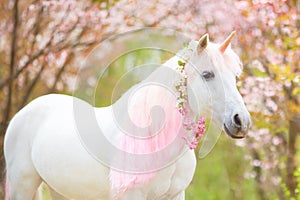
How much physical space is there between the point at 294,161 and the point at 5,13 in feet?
12.3

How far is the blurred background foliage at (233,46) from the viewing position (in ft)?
19.4

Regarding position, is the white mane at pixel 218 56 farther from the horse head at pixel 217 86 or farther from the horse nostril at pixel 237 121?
the horse nostril at pixel 237 121

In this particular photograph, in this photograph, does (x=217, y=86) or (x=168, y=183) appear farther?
(x=168, y=183)

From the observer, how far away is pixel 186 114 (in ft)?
10.3

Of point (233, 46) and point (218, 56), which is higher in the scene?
point (218, 56)

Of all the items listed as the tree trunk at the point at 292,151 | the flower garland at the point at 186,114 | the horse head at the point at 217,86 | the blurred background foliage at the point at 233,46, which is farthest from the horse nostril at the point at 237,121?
the tree trunk at the point at 292,151

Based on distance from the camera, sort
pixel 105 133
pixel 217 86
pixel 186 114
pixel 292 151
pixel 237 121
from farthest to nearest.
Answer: pixel 292 151 < pixel 105 133 < pixel 186 114 < pixel 217 86 < pixel 237 121

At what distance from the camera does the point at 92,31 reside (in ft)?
23.3

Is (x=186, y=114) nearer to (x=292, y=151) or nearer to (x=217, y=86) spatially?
(x=217, y=86)

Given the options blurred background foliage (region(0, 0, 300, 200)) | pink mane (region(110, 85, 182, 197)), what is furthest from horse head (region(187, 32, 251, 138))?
blurred background foliage (region(0, 0, 300, 200))

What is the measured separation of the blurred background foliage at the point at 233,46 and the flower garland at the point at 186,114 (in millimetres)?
2004

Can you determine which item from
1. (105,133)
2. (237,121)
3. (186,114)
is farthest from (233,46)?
(237,121)

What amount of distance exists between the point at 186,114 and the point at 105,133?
1.71 ft

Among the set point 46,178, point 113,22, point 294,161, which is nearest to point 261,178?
point 294,161
